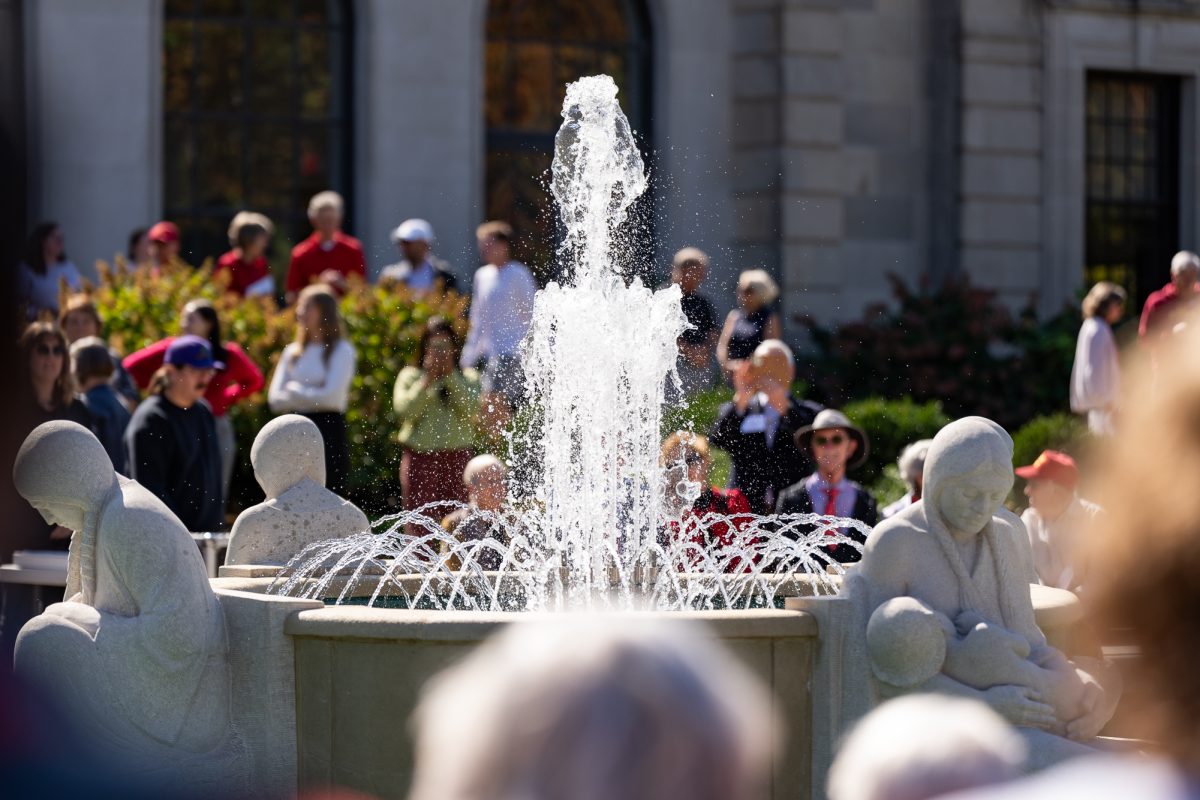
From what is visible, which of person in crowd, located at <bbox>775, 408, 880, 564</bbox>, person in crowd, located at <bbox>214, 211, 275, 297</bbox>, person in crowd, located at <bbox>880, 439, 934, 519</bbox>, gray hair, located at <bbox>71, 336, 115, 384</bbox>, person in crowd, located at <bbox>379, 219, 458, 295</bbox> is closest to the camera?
person in crowd, located at <bbox>880, 439, 934, 519</bbox>

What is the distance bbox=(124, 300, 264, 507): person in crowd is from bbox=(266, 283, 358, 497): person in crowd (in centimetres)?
21

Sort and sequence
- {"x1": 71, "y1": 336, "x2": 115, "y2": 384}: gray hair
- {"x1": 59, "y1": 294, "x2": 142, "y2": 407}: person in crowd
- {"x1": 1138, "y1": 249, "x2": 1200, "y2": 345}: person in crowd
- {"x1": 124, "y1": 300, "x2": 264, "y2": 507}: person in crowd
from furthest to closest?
{"x1": 1138, "y1": 249, "x2": 1200, "y2": 345}: person in crowd → {"x1": 124, "y1": 300, "x2": 264, "y2": 507}: person in crowd → {"x1": 59, "y1": 294, "x2": 142, "y2": 407}: person in crowd → {"x1": 71, "y1": 336, "x2": 115, "y2": 384}: gray hair

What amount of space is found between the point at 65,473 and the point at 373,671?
1015mm

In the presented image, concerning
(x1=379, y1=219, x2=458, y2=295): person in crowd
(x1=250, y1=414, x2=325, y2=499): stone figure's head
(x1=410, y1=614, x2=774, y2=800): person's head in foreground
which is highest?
(x1=379, y1=219, x2=458, y2=295): person in crowd

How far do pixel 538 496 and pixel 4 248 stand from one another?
27.2 ft

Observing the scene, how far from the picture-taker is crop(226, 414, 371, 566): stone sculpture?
7.45 m

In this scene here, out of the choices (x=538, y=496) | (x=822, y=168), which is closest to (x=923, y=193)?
(x=822, y=168)

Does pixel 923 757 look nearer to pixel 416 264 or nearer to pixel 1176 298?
pixel 416 264

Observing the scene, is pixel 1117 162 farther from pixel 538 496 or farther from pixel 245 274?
pixel 538 496

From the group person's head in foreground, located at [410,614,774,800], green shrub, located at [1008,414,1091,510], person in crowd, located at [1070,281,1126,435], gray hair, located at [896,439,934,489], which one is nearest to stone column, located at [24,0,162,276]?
green shrub, located at [1008,414,1091,510]

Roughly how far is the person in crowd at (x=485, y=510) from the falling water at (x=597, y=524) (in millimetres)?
15

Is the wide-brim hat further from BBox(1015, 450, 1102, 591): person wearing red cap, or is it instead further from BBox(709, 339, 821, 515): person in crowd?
BBox(1015, 450, 1102, 591): person wearing red cap

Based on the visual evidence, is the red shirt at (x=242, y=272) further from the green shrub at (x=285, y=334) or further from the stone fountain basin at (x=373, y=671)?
the stone fountain basin at (x=373, y=671)

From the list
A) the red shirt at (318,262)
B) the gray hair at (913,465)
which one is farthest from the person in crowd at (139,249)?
the gray hair at (913,465)
